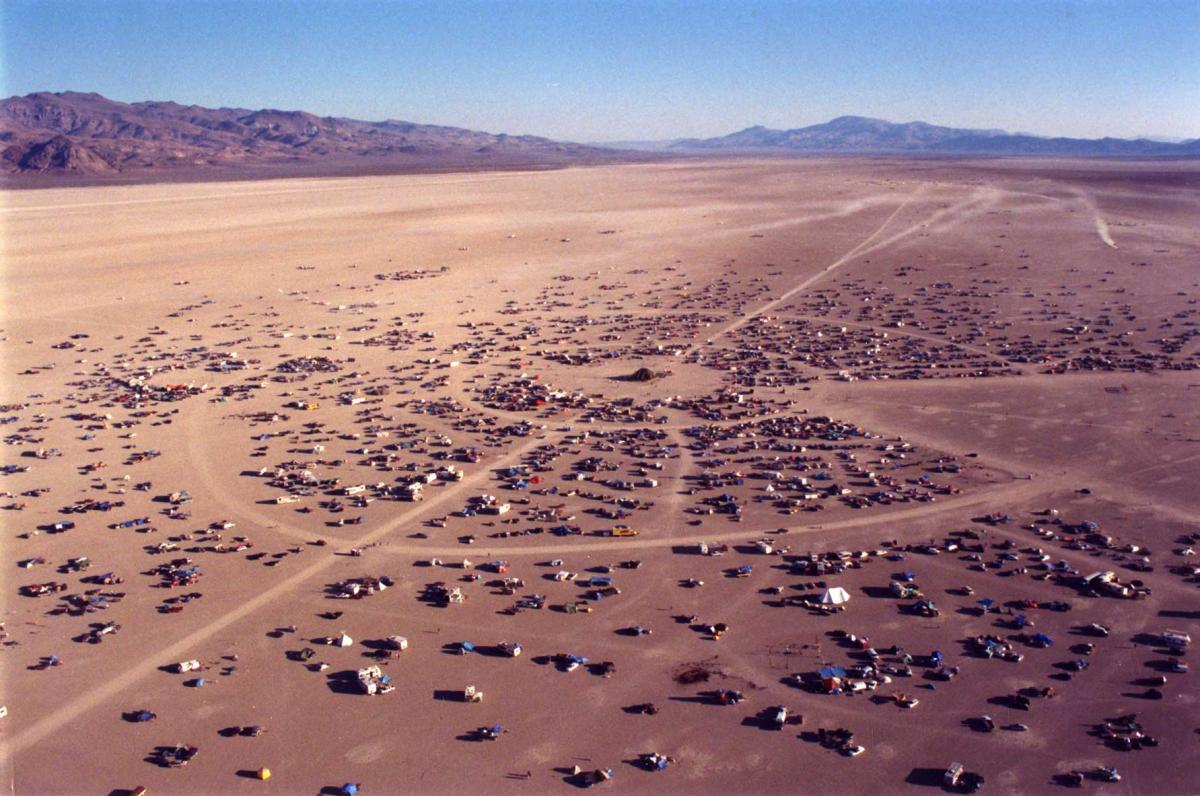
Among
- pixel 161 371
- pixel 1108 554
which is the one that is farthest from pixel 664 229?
pixel 1108 554

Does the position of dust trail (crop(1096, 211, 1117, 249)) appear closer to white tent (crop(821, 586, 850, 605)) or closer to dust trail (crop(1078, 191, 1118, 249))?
dust trail (crop(1078, 191, 1118, 249))

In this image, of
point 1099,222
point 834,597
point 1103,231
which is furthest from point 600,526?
point 1099,222

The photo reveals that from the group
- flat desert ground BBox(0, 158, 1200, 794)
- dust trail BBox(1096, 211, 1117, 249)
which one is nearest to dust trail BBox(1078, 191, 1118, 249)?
dust trail BBox(1096, 211, 1117, 249)

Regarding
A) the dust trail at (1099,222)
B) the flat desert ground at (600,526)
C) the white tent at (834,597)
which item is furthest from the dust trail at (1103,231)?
the white tent at (834,597)

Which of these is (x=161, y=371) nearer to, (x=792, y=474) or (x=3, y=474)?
(x=3, y=474)

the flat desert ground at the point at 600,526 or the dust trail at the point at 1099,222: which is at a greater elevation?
the dust trail at the point at 1099,222

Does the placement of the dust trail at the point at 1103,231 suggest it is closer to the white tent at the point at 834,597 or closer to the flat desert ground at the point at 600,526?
the flat desert ground at the point at 600,526

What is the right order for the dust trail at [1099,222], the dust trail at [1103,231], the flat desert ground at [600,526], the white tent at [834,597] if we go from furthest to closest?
the dust trail at [1099,222], the dust trail at [1103,231], the white tent at [834,597], the flat desert ground at [600,526]
